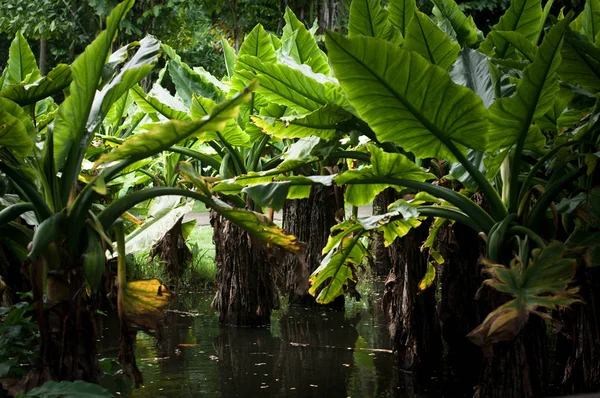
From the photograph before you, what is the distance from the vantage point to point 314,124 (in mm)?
3908

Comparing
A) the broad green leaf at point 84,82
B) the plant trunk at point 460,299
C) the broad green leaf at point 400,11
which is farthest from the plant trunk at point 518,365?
the broad green leaf at point 400,11

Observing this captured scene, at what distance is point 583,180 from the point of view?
11.8 ft

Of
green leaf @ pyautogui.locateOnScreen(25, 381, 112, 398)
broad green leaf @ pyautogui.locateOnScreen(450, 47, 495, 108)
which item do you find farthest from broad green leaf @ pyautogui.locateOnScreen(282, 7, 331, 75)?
green leaf @ pyautogui.locateOnScreen(25, 381, 112, 398)

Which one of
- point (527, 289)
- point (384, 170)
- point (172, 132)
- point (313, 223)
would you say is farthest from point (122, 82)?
point (313, 223)

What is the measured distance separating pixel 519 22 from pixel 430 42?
1.01 meters

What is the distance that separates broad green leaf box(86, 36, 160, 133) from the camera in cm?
316

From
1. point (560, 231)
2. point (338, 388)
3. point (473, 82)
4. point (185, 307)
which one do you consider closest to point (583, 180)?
point (560, 231)

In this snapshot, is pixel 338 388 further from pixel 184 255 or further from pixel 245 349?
pixel 184 255

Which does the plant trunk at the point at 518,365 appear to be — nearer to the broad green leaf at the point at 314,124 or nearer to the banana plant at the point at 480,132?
the banana plant at the point at 480,132

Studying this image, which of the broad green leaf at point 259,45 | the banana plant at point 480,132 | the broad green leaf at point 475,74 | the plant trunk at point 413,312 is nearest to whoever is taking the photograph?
the banana plant at point 480,132

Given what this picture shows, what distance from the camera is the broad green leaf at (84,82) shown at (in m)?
3.05

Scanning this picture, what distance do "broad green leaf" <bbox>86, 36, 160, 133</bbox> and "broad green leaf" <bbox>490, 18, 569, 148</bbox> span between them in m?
1.44

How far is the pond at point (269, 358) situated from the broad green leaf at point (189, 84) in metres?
1.79

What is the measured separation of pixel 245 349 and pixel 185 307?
7.03 feet
